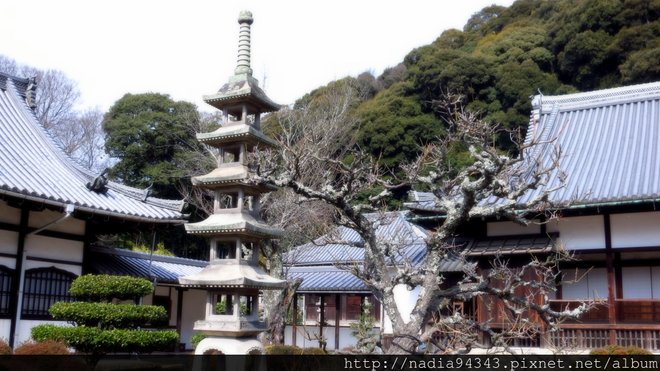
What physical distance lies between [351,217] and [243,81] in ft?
14.2

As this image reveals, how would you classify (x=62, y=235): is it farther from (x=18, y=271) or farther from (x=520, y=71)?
(x=520, y=71)

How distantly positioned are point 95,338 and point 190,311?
34.8 feet

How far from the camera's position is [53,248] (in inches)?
601

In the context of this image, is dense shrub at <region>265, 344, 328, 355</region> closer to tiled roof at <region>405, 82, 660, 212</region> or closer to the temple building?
the temple building

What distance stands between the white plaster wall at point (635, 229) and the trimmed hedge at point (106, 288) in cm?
1151

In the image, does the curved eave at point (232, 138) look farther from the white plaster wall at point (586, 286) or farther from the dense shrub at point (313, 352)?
the white plaster wall at point (586, 286)

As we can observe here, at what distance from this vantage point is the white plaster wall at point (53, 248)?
14656 mm

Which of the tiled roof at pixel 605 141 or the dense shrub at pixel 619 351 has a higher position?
the tiled roof at pixel 605 141

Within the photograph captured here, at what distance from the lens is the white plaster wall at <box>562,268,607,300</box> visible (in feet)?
54.9

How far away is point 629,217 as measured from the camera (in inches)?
598

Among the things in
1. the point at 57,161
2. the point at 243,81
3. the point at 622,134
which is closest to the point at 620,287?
the point at 622,134

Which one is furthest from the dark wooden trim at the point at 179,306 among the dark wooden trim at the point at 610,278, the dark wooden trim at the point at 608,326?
the dark wooden trim at the point at 610,278

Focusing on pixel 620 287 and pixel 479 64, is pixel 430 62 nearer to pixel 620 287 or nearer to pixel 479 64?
pixel 479 64

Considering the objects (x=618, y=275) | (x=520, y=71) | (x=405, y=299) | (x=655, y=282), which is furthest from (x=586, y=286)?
(x=520, y=71)
